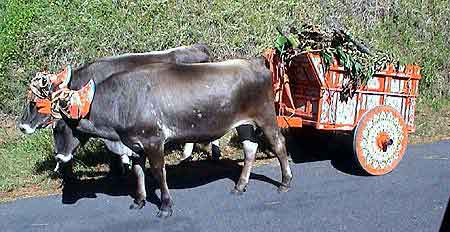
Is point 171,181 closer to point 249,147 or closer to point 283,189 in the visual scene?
point 249,147

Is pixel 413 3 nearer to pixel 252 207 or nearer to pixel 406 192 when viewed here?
pixel 406 192

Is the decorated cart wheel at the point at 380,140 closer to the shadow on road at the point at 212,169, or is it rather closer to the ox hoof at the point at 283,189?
the shadow on road at the point at 212,169

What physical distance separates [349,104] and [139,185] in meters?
2.54

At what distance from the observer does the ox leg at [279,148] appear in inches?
281

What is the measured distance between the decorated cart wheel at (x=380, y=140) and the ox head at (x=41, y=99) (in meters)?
3.20

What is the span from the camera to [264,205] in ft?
22.4

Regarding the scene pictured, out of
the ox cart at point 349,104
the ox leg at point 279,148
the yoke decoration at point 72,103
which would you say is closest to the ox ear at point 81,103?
the yoke decoration at point 72,103

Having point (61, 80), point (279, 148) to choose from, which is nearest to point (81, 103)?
point (61, 80)

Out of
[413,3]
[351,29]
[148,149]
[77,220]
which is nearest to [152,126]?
[148,149]

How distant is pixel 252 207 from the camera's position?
6.74 meters

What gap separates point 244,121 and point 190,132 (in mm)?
A: 638

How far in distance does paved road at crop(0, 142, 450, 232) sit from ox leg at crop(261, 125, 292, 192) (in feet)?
0.43

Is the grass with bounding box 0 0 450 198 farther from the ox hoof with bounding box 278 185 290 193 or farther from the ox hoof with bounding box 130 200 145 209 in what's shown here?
the ox hoof with bounding box 278 185 290 193

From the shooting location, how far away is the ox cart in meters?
7.53
